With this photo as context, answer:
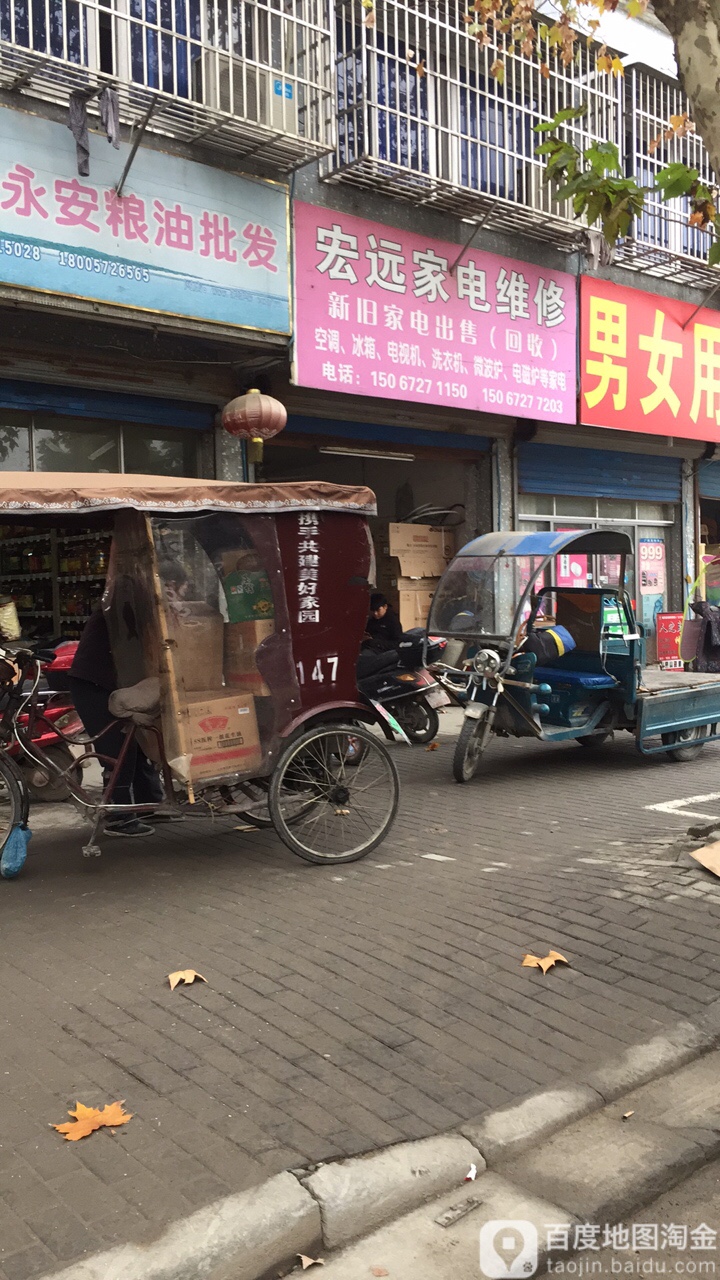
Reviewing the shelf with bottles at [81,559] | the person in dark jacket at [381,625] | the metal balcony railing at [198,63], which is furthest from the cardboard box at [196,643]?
the metal balcony railing at [198,63]

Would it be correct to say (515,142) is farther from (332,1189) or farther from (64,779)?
(332,1189)

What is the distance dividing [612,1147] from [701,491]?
53.9 feet

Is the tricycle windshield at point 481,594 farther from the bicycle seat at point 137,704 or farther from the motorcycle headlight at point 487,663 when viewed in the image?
the bicycle seat at point 137,704

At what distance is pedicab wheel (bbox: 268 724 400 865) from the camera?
18.4 feet

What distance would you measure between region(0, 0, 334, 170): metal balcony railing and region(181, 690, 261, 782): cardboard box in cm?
592

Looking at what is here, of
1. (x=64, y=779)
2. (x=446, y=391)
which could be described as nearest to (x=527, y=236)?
(x=446, y=391)

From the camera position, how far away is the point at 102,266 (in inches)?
339

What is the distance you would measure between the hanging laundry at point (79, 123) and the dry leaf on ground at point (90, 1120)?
25.6 ft

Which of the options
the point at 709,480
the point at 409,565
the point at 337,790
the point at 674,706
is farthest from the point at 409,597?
the point at 337,790

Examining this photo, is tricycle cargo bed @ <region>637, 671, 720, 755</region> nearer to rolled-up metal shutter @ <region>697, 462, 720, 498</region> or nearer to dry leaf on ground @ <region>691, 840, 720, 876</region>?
dry leaf on ground @ <region>691, 840, 720, 876</region>

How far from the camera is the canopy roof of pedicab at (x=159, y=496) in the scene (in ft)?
15.8

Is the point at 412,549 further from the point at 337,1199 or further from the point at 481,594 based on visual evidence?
the point at 337,1199

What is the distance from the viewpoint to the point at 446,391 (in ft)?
37.9
